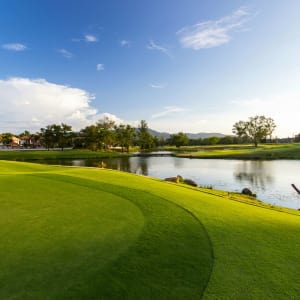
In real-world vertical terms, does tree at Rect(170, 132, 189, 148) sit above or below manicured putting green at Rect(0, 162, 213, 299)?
above

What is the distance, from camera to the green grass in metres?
3.04

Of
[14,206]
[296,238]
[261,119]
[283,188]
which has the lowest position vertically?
[283,188]

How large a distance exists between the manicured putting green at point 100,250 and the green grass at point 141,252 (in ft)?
0.04

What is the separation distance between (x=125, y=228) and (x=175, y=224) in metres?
1.16

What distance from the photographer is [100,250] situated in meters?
3.98

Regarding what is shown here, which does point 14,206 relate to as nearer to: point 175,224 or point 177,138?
point 175,224

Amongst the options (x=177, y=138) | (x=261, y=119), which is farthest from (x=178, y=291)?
(x=177, y=138)

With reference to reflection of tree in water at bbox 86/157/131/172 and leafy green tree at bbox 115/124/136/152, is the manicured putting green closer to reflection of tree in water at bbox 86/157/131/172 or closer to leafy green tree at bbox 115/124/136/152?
reflection of tree in water at bbox 86/157/131/172

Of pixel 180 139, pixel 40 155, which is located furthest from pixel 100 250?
pixel 180 139

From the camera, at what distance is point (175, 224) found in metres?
5.38

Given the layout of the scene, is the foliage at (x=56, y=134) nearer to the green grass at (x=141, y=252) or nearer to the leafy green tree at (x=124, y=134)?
the leafy green tree at (x=124, y=134)

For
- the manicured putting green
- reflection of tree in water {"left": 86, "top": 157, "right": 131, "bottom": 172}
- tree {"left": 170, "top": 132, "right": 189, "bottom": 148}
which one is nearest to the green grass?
the manicured putting green

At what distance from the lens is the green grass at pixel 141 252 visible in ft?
9.96

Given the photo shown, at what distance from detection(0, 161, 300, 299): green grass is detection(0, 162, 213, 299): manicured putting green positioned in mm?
13
